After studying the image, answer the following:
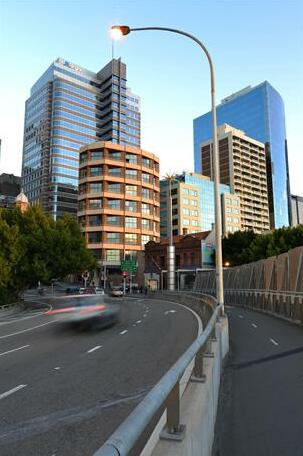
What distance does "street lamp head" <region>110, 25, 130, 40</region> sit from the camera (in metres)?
15.8

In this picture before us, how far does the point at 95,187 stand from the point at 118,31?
87.4 m

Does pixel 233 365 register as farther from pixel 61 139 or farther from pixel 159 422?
pixel 61 139

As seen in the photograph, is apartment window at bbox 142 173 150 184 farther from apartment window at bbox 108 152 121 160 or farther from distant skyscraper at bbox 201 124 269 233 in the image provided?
distant skyscraper at bbox 201 124 269 233

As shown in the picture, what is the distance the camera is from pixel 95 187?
102 metres

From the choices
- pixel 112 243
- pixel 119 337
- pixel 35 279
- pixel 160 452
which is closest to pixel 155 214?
pixel 112 243

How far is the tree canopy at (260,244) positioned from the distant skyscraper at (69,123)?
281 ft

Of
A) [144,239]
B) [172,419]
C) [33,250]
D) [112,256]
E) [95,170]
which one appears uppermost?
[95,170]

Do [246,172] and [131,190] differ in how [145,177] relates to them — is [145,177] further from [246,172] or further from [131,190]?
[246,172]

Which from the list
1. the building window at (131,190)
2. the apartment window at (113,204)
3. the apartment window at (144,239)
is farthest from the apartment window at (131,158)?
the apartment window at (144,239)

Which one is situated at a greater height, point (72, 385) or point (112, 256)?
point (112, 256)

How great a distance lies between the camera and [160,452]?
330 cm

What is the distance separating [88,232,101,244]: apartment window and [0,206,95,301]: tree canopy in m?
49.7

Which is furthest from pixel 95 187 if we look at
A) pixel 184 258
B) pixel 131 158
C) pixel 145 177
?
pixel 184 258

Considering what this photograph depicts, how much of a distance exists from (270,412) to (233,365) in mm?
4334
